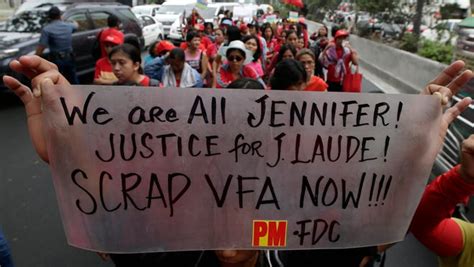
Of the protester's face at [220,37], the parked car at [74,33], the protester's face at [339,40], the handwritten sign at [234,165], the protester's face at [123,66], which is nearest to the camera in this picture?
the handwritten sign at [234,165]

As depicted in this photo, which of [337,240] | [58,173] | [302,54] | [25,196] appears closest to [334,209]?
[337,240]

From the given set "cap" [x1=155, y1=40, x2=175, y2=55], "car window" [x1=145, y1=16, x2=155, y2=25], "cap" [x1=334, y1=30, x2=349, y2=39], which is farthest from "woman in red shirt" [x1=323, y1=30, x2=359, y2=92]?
"car window" [x1=145, y1=16, x2=155, y2=25]

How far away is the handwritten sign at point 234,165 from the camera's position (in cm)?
142

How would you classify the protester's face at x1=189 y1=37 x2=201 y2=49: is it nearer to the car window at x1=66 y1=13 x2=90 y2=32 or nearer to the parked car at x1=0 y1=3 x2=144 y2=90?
the parked car at x1=0 y1=3 x2=144 y2=90

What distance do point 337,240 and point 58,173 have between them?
40.1 inches

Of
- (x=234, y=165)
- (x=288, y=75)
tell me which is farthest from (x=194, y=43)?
(x=234, y=165)

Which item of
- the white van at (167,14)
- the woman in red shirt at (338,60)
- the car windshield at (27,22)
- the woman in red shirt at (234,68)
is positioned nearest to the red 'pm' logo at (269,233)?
the woman in red shirt at (234,68)

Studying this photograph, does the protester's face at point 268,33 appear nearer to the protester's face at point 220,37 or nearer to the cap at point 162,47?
the protester's face at point 220,37

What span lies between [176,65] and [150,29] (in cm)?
1186

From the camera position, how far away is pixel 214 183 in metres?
1.48

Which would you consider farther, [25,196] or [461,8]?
[461,8]

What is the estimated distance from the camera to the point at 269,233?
1.55 meters

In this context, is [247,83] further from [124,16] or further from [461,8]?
[461,8]

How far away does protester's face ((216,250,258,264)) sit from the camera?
160 centimetres
